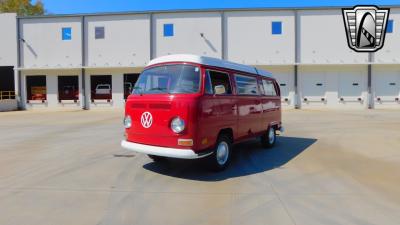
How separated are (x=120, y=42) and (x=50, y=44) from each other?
6.41 meters

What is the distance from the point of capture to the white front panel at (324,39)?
26922 millimetres

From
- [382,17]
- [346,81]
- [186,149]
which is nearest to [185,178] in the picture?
[186,149]

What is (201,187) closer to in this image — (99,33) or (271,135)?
(271,135)

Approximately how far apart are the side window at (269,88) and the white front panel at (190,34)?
701 inches

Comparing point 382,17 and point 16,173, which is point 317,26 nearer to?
point 382,17

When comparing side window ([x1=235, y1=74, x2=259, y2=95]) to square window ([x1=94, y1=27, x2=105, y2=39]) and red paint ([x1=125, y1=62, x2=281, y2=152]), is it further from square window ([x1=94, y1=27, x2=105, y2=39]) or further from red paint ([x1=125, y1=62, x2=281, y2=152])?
square window ([x1=94, y1=27, x2=105, y2=39])

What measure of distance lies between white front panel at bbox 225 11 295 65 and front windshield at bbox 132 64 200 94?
21.2 meters

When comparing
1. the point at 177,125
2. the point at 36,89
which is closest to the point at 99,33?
the point at 36,89

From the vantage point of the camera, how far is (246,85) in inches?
316

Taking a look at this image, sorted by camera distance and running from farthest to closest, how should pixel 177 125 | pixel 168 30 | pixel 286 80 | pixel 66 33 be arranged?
pixel 66 33, pixel 168 30, pixel 286 80, pixel 177 125

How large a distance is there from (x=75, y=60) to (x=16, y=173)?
2396 centimetres

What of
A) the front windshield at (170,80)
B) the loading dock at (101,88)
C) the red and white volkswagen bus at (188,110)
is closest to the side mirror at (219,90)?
the red and white volkswagen bus at (188,110)

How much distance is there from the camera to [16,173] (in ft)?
22.2

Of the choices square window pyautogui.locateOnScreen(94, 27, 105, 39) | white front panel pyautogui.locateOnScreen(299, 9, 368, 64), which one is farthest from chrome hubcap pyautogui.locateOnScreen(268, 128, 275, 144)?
square window pyautogui.locateOnScreen(94, 27, 105, 39)
